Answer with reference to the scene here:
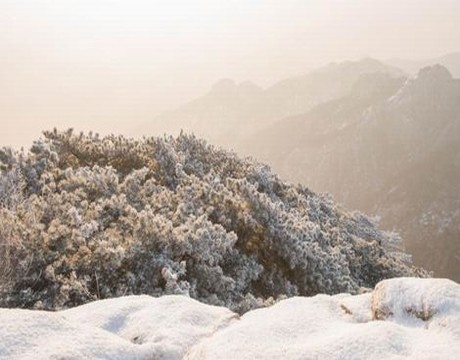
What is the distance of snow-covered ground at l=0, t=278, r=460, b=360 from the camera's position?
4758 millimetres

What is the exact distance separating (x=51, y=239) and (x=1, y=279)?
177cm

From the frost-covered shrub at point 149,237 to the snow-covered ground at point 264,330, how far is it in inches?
143

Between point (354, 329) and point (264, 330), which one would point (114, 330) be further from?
point (354, 329)

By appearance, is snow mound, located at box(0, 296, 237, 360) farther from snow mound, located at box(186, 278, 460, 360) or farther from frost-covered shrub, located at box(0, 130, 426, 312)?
frost-covered shrub, located at box(0, 130, 426, 312)

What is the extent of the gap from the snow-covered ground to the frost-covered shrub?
11.9 feet

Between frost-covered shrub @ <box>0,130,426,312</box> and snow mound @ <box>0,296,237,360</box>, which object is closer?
snow mound @ <box>0,296,237,360</box>

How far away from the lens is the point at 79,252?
10.4 metres

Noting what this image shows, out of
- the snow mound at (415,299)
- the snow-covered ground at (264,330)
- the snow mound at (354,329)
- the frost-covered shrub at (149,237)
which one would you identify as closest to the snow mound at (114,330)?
the snow-covered ground at (264,330)

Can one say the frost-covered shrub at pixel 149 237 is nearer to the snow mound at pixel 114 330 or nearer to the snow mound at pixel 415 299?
the snow mound at pixel 114 330

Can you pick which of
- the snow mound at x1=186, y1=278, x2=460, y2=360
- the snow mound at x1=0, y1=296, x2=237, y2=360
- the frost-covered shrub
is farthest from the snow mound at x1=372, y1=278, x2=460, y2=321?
the frost-covered shrub

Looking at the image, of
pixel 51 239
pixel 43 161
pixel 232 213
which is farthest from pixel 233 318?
pixel 43 161

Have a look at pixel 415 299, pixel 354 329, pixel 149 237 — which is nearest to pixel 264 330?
pixel 354 329

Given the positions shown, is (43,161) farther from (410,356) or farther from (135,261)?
(410,356)

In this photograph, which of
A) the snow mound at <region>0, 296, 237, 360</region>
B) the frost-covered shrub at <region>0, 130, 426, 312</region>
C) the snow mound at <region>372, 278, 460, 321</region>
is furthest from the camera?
the frost-covered shrub at <region>0, 130, 426, 312</region>
